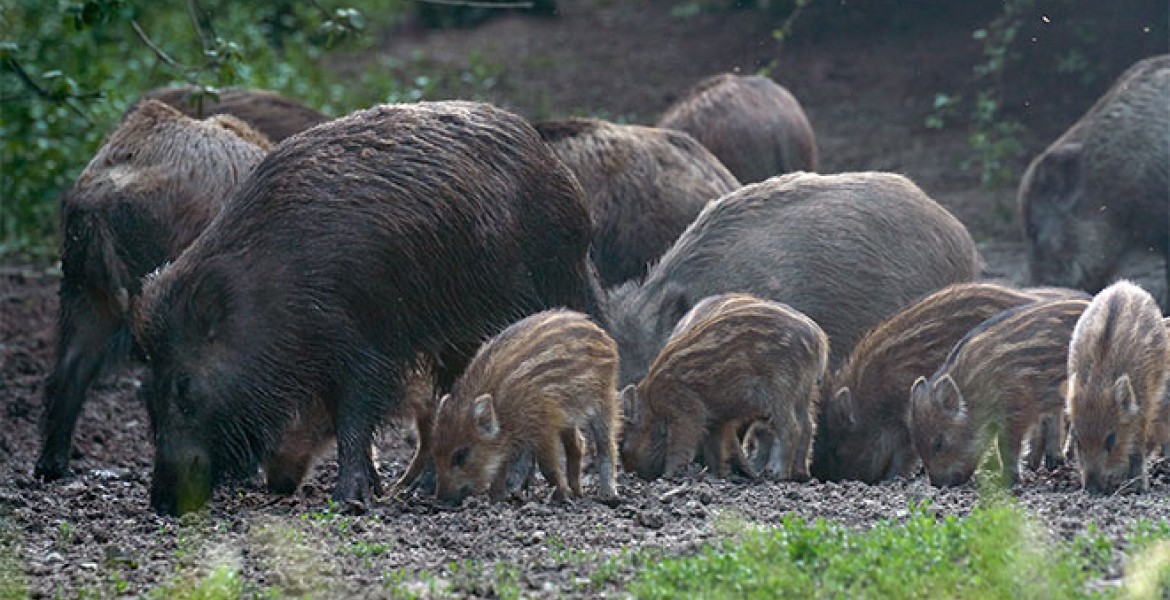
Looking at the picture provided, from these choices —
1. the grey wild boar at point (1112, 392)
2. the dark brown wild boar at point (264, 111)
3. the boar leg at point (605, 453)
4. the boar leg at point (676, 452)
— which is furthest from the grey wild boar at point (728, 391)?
the dark brown wild boar at point (264, 111)

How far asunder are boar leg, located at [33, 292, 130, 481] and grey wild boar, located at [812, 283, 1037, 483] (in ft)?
11.3

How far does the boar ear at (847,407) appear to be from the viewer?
7.55 meters

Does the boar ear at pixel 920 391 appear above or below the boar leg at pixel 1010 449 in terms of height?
above

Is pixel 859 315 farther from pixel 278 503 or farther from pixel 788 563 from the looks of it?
pixel 788 563

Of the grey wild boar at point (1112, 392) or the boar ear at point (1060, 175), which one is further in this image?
the boar ear at point (1060, 175)

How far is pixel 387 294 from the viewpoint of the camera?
6.76 meters

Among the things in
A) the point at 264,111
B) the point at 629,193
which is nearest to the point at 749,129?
the point at 629,193

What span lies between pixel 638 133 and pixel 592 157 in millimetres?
378

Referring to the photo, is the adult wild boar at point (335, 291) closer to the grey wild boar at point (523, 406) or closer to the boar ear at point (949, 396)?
the grey wild boar at point (523, 406)

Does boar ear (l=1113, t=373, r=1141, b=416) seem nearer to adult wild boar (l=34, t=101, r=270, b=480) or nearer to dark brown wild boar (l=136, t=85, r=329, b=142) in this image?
adult wild boar (l=34, t=101, r=270, b=480)

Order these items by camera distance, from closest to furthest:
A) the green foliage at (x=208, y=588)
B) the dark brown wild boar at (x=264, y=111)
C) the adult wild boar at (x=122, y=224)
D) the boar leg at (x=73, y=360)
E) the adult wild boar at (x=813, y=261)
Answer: the green foliage at (x=208, y=588) < the adult wild boar at (x=813, y=261) < the adult wild boar at (x=122, y=224) < the boar leg at (x=73, y=360) < the dark brown wild boar at (x=264, y=111)

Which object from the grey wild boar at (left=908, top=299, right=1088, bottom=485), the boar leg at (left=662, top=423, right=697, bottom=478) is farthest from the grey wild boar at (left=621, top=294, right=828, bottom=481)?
the grey wild boar at (left=908, top=299, right=1088, bottom=485)

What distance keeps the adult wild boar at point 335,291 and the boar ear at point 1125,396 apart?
228 centimetres

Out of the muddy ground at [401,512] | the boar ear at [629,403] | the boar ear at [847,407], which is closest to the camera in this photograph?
the muddy ground at [401,512]
